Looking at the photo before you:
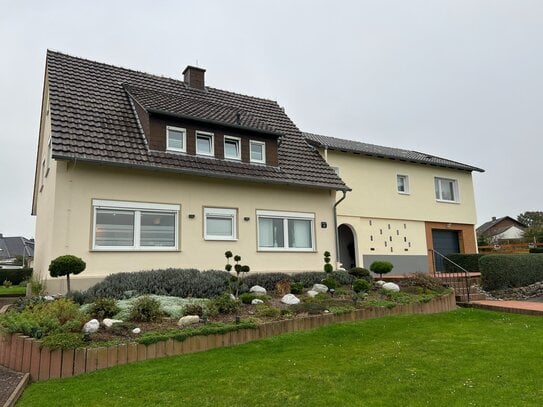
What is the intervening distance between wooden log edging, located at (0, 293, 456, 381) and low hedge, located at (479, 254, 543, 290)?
8450mm

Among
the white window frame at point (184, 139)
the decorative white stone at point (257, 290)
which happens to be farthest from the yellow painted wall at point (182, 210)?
the decorative white stone at point (257, 290)

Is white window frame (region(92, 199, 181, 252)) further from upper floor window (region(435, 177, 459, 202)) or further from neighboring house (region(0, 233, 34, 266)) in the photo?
neighboring house (region(0, 233, 34, 266))

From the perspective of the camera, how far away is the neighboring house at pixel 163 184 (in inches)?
462

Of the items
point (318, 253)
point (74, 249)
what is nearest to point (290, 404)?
point (74, 249)

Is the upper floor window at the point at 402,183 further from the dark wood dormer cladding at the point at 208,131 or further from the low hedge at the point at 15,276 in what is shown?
the low hedge at the point at 15,276

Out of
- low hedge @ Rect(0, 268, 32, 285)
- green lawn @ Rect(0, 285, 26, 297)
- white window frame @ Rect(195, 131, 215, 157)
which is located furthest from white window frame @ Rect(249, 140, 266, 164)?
low hedge @ Rect(0, 268, 32, 285)

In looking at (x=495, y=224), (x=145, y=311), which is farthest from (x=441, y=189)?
(x=495, y=224)

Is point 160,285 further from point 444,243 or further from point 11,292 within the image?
point 444,243

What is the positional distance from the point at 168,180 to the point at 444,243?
16.4 metres

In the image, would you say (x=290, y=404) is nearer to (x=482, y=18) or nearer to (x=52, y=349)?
(x=52, y=349)

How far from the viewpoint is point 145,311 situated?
816 cm

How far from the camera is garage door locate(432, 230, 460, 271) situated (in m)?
22.6

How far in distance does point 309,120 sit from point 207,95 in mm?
20349

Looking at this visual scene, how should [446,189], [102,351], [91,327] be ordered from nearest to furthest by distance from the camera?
[102,351], [91,327], [446,189]
